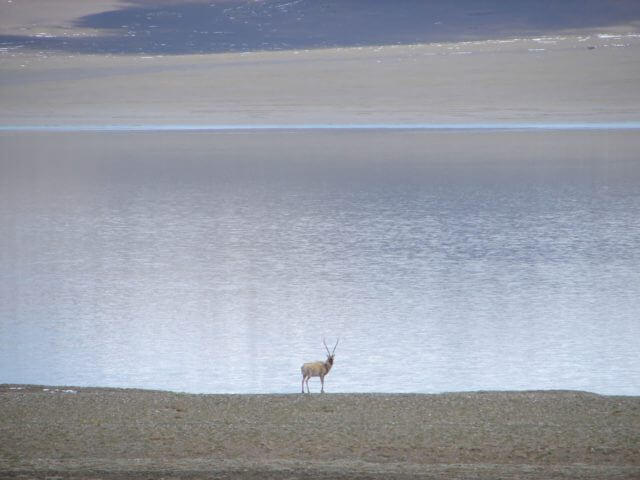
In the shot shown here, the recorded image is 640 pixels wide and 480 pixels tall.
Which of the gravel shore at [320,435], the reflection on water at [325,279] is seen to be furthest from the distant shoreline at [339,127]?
the gravel shore at [320,435]

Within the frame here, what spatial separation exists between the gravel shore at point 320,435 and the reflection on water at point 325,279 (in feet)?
4.02

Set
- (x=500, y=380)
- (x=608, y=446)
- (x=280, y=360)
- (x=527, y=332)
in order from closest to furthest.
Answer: (x=608, y=446) < (x=500, y=380) < (x=280, y=360) < (x=527, y=332)

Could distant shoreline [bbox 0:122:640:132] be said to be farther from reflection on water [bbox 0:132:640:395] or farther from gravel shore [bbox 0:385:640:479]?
gravel shore [bbox 0:385:640:479]

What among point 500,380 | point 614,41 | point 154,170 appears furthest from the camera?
point 614,41

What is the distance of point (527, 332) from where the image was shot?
9172mm

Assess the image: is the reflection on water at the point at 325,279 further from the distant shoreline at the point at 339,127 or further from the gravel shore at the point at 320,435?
the distant shoreline at the point at 339,127

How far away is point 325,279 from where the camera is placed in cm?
1203

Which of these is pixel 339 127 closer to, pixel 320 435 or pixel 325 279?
pixel 325 279

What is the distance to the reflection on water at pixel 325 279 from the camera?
26.1 feet

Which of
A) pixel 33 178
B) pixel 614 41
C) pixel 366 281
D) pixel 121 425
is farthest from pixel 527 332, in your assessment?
pixel 614 41

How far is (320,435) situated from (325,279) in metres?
6.84

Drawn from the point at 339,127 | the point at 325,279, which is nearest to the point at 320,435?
the point at 325,279

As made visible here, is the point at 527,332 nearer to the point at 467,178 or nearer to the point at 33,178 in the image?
the point at 467,178

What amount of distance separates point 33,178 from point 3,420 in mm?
22515
